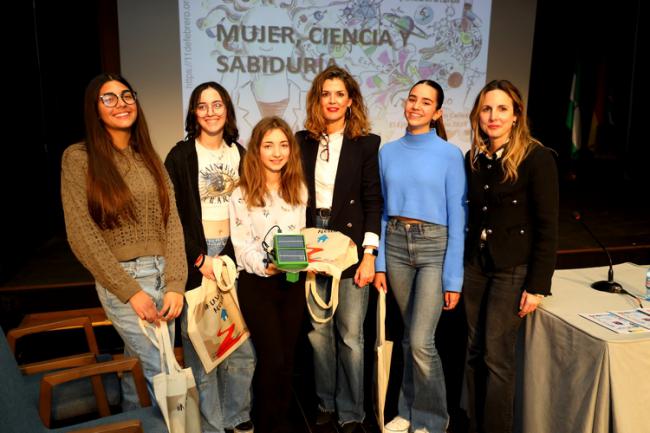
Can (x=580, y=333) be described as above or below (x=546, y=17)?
below

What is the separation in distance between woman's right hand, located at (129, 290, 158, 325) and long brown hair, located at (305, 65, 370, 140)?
0.98m

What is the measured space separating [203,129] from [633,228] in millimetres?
5075

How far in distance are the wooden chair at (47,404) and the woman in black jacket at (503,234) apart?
1310 mm

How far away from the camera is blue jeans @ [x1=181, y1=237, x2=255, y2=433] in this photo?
6.95 ft

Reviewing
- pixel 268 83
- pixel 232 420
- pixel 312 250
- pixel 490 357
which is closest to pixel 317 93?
pixel 312 250

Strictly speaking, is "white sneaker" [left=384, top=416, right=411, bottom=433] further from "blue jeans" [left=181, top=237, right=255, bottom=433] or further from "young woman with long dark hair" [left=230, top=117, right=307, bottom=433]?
"blue jeans" [left=181, top=237, right=255, bottom=433]

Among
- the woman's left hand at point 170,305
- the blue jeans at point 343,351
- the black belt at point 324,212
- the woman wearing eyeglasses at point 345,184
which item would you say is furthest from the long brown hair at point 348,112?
the woman's left hand at point 170,305

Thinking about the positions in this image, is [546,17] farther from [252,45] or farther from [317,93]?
[317,93]

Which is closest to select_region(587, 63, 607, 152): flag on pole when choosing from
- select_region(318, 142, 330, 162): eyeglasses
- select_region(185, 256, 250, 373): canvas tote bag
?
select_region(318, 142, 330, 162): eyeglasses

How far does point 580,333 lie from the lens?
6.19ft

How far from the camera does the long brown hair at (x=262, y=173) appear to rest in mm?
2041

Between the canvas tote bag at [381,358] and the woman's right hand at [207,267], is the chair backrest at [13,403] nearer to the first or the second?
the woman's right hand at [207,267]

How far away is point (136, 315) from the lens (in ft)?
5.88

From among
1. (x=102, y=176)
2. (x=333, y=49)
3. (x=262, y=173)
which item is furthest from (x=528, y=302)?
(x=333, y=49)
